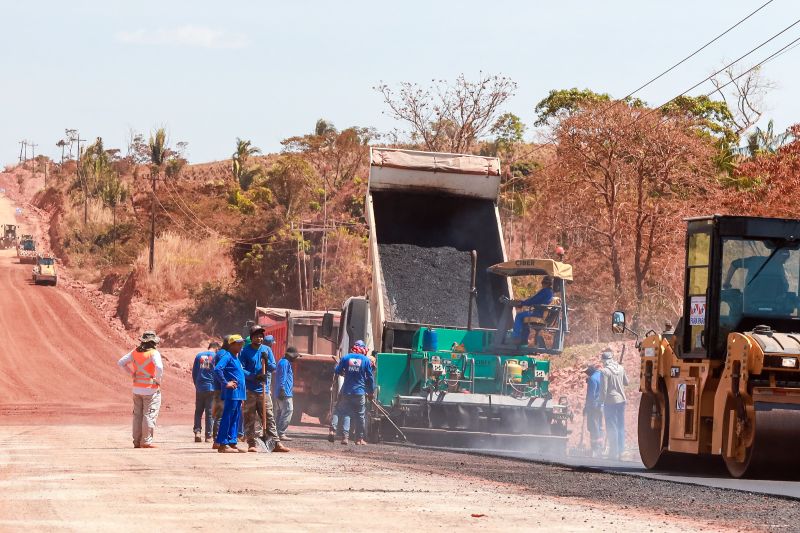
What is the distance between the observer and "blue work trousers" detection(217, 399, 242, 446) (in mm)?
17703

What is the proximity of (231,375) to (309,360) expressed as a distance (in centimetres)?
943

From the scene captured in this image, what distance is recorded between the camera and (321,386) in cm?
2752

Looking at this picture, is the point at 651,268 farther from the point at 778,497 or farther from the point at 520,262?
the point at 778,497

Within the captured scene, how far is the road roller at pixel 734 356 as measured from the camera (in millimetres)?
12828

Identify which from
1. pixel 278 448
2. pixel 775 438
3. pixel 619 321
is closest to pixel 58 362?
pixel 278 448

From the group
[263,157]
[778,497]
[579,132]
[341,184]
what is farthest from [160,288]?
[263,157]

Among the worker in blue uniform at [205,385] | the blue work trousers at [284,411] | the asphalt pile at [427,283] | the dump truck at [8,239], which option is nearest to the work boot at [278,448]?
the blue work trousers at [284,411]

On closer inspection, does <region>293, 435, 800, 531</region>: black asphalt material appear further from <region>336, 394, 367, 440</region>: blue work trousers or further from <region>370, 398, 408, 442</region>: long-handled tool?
<region>336, 394, 367, 440</region>: blue work trousers

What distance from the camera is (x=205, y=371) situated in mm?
20859

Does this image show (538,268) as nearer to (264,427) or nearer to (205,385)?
(264,427)

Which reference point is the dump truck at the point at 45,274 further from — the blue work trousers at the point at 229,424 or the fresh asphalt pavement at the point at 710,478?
the fresh asphalt pavement at the point at 710,478

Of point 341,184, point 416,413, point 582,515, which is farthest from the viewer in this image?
point 341,184

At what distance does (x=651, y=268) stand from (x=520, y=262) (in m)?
17.8

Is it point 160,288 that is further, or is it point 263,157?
point 263,157
